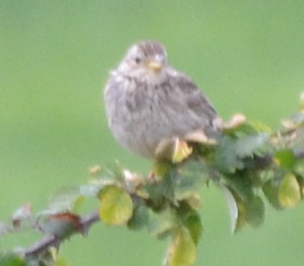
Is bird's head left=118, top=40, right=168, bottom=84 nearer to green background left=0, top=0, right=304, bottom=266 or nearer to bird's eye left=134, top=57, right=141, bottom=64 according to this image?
bird's eye left=134, top=57, right=141, bottom=64

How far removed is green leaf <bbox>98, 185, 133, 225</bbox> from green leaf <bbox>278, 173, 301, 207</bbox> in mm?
292

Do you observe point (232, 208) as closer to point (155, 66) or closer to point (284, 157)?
point (284, 157)

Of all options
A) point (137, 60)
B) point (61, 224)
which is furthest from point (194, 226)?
point (137, 60)

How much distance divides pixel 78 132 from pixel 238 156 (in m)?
6.08

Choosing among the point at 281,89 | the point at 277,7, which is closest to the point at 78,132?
the point at 281,89

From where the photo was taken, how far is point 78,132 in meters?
8.63

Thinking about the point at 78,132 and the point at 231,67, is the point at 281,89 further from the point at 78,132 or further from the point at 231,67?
the point at 78,132

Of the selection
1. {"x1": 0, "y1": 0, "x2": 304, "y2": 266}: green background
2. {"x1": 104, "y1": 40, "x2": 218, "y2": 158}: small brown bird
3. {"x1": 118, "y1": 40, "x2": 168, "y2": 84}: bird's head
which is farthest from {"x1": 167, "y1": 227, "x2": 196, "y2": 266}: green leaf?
{"x1": 0, "y1": 0, "x2": 304, "y2": 266}: green background

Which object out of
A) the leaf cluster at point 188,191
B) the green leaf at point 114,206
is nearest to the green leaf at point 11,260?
the leaf cluster at point 188,191

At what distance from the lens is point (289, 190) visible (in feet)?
8.50

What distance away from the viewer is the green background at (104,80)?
7.09m

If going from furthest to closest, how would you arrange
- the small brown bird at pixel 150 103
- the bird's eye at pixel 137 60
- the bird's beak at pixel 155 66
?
1. the bird's eye at pixel 137 60
2. the bird's beak at pixel 155 66
3. the small brown bird at pixel 150 103

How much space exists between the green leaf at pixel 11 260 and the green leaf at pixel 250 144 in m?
0.46

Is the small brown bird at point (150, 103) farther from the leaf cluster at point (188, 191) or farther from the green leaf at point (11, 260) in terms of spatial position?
the green leaf at point (11, 260)
